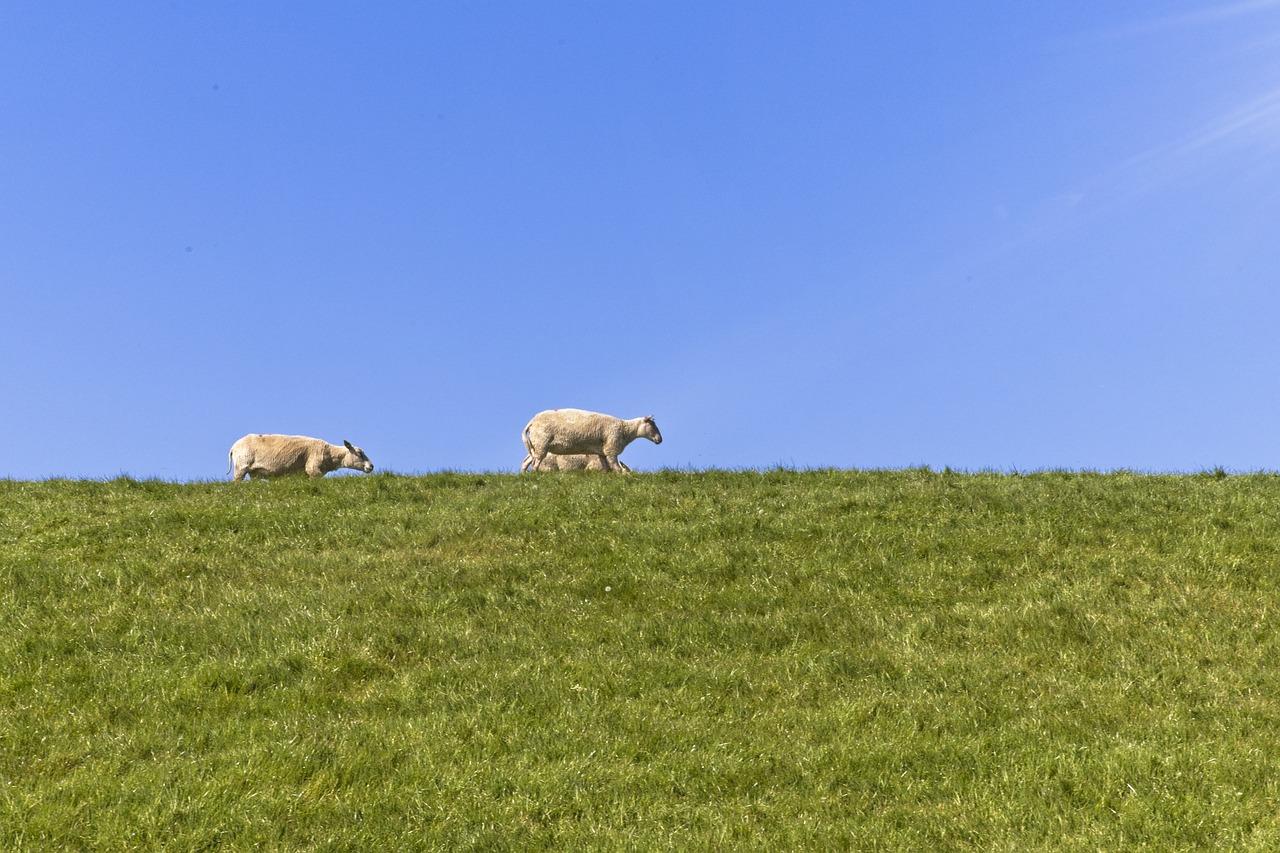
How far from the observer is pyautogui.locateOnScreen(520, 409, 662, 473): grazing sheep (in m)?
31.9

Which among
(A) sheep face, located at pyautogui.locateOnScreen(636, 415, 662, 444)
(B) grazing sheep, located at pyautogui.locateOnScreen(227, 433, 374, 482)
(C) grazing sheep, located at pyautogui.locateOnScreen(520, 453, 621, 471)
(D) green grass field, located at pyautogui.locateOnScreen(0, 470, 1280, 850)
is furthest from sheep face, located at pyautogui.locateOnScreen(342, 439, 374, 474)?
(D) green grass field, located at pyautogui.locateOnScreen(0, 470, 1280, 850)

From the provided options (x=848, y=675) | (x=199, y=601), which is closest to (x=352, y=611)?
(x=199, y=601)

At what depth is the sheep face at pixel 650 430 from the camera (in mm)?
33938

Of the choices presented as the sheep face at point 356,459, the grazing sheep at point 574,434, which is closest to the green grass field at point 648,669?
the grazing sheep at point 574,434

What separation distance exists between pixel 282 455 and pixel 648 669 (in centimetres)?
2280

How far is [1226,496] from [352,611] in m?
16.2

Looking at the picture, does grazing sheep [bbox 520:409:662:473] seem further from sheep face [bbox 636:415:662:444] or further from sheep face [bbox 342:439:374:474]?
sheep face [bbox 342:439:374:474]

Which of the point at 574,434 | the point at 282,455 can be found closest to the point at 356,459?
the point at 282,455

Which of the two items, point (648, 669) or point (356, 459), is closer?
point (648, 669)

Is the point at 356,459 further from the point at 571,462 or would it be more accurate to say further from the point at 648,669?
the point at 648,669

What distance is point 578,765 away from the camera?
36.7 feet

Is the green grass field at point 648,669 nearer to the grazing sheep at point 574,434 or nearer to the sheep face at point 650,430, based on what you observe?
the grazing sheep at point 574,434

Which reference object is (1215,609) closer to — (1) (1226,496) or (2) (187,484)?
(1) (1226,496)

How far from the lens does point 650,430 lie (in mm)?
34125
